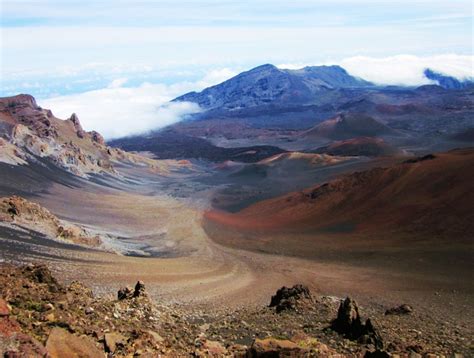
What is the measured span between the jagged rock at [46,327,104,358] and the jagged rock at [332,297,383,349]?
34.9 ft

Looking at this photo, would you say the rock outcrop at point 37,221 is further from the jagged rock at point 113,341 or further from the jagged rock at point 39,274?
the jagged rock at point 113,341

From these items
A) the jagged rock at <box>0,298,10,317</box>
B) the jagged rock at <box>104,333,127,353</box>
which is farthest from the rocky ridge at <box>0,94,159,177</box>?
the jagged rock at <box>104,333,127,353</box>

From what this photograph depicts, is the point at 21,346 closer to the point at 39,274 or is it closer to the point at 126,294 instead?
the point at 39,274

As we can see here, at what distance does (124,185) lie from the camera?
9069 centimetres

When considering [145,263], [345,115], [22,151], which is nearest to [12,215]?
[145,263]

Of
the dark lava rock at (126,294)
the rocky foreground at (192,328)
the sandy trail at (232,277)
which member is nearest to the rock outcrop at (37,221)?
the sandy trail at (232,277)

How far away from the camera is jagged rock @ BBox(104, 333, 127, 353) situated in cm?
1381

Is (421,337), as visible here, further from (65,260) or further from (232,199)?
(232,199)

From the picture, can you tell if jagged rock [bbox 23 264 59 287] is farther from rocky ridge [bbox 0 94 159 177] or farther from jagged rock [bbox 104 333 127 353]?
rocky ridge [bbox 0 94 159 177]

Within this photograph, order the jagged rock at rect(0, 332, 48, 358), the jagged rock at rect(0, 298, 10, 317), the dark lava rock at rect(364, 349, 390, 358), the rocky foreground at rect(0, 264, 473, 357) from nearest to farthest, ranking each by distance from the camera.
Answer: the jagged rock at rect(0, 332, 48, 358) < the jagged rock at rect(0, 298, 10, 317) < the rocky foreground at rect(0, 264, 473, 357) < the dark lava rock at rect(364, 349, 390, 358)

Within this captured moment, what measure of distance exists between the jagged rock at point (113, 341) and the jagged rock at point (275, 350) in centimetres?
362

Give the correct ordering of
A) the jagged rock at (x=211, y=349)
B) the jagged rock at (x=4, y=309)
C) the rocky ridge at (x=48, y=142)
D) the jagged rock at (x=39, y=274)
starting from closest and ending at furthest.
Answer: the jagged rock at (x=4, y=309), the jagged rock at (x=211, y=349), the jagged rock at (x=39, y=274), the rocky ridge at (x=48, y=142)

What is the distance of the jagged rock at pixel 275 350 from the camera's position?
1457 centimetres

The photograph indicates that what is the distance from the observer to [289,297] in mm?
26047
